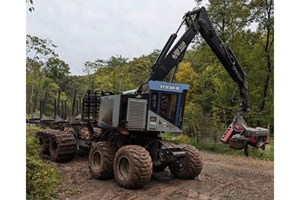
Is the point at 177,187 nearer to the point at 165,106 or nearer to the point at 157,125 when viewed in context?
the point at 157,125

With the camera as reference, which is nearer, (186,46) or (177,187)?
(177,187)

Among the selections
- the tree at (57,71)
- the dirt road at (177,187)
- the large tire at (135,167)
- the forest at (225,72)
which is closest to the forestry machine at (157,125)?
the large tire at (135,167)

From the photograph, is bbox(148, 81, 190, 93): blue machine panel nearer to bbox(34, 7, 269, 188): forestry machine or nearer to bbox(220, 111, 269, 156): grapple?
bbox(34, 7, 269, 188): forestry machine

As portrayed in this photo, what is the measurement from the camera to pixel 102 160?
173 inches

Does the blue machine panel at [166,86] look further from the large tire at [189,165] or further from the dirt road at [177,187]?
the dirt road at [177,187]

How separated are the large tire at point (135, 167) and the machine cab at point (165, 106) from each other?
386 mm

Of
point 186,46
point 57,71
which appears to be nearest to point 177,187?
point 186,46

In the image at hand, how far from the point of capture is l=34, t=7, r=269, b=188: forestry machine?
12.9ft

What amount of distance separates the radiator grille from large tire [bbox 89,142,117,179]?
625 millimetres

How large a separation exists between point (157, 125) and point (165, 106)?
28cm

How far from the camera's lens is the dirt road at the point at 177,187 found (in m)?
3.65
